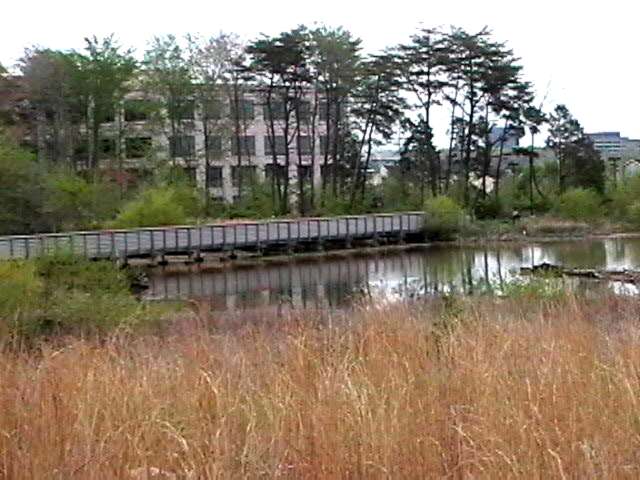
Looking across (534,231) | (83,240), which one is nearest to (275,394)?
(83,240)

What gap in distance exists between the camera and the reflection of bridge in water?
19309 millimetres

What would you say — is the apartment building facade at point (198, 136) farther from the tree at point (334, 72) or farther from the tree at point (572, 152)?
the tree at point (572, 152)

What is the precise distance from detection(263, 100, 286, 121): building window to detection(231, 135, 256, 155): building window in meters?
1.95

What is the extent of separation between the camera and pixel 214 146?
42.5m

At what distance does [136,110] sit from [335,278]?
62.6ft

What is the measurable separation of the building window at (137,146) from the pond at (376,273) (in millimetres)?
12472

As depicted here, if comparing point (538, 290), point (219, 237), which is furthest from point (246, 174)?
point (538, 290)

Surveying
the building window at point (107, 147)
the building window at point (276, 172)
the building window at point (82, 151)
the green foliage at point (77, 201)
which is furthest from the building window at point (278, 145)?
the green foliage at point (77, 201)

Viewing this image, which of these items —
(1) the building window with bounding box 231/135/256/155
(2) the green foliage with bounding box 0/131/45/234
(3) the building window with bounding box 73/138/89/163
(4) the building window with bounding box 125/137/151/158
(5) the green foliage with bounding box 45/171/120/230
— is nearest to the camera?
(2) the green foliage with bounding box 0/131/45/234

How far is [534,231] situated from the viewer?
37.2 m

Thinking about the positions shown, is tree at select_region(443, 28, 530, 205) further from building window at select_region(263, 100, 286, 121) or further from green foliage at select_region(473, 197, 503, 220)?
building window at select_region(263, 100, 286, 121)

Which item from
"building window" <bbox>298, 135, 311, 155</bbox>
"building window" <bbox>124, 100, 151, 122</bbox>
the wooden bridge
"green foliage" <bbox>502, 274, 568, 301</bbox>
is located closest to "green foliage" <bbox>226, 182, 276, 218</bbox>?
"building window" <bbox>124, 100, 151, 122</bbox>

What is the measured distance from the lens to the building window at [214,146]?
4184cm

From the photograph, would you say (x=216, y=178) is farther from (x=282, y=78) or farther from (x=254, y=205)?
(x=282, y=78)
